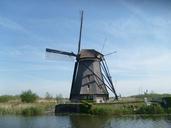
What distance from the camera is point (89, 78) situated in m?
42.3

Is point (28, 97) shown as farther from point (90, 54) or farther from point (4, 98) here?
point (90, 54)

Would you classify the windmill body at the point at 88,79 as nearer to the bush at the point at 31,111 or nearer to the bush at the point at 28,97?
the bush at the point at 28,97

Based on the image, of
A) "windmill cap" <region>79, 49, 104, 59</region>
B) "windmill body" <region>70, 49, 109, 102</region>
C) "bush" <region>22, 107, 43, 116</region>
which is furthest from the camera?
"windmill cap" <region>79, 49, 104, 59</region>

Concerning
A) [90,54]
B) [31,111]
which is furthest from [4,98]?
[31,111]

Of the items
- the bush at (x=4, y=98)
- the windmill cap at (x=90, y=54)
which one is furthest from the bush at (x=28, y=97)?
the windmill cap at (x=90, y=54)

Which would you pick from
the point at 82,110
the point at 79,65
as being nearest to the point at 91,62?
the point at 79,65

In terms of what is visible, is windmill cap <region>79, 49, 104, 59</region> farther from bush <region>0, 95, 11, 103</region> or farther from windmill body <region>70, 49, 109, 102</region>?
bush <region>0, 95, 11, 103</region>

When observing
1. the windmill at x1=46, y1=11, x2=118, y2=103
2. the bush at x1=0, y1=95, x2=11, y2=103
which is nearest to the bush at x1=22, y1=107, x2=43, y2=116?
→ the windmill at x1=46, y1=11, x2=118, y2=103

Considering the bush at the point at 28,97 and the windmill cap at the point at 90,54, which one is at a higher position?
the windmill cap at the point at 90,54

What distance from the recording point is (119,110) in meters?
33.9

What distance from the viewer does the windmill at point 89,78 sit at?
A: 4178 cm

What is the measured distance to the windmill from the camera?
137ft

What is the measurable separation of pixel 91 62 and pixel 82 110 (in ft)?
25.2

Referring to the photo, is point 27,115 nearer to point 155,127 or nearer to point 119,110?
point 119,110
